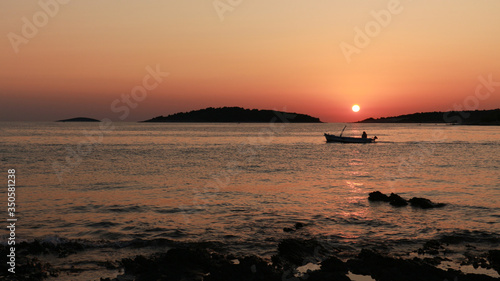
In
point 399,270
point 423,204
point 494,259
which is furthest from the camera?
point 423,204

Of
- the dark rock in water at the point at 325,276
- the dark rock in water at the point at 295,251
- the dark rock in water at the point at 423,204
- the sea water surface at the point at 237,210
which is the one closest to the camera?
the dark rock in water at the point at 325,276

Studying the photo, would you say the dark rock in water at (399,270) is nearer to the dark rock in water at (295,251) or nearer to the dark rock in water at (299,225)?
the dark rock in water at (295,251)

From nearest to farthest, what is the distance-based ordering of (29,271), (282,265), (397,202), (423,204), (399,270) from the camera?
1. (399,270)
2. (29,271)
3. (282,265)
4. (423,204)
5. (397,202)

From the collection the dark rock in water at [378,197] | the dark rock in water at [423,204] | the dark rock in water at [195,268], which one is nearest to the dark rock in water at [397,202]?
the dark rock in water at [423,204]

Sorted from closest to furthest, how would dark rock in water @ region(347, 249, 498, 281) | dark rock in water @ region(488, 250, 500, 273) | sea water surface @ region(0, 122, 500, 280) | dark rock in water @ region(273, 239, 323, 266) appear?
1. dark rock in water @ region(347, 249, 498, 281)
2. dark rock in water @ region(488, 250, 500, 273)
3. dark rock in water @ region(273, 239, 323, 266)
4. sea water surface @ region(0, 122, 500, 280)

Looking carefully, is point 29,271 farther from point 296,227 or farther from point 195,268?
point 296,227

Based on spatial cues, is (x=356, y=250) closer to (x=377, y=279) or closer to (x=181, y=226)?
(x=377, y=279)

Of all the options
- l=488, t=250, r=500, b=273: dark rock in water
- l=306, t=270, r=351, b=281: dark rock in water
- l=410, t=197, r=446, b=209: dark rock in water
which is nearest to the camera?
l=306, t=270, r=351, b=281: dark rock in water

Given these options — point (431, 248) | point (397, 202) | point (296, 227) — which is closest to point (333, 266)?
point (431, 248)

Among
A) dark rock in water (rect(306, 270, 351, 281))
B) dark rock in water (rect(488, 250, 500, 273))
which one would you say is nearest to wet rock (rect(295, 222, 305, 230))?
dark rock in water (rect(306, 270, 351, 281))

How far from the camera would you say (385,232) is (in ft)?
62.0

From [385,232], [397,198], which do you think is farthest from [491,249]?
[397,198]

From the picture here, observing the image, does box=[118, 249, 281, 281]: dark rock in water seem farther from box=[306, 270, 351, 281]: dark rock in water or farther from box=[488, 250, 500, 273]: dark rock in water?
box=[488, 250, 500, 273]: dark rock in water

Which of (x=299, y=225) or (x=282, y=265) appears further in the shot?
(x=299, y=225)
